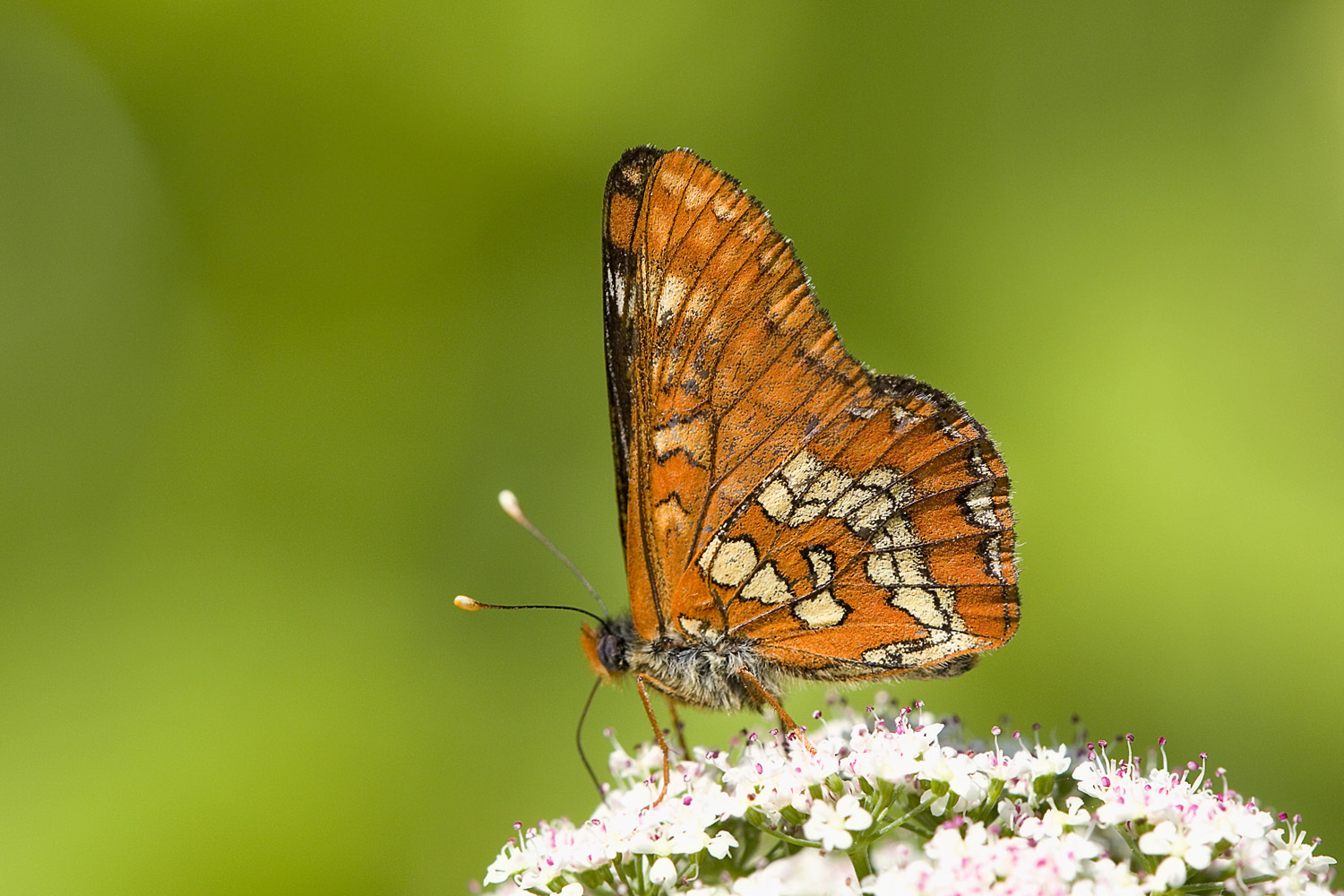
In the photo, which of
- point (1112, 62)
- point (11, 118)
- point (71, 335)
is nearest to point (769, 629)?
point (1112, 62)

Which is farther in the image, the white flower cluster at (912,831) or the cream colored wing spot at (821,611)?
the cream colored wing spot at (821,611)

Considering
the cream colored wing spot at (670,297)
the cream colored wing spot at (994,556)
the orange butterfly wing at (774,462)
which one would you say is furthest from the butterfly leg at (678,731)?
the cream colored wing spot at (670,297)

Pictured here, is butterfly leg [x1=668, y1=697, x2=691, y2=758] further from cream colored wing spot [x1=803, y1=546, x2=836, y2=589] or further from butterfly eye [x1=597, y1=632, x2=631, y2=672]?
cream colored wing spot [x1=803, y1=546, x2=836, y2=589]

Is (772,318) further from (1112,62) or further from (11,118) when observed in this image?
(11,118)

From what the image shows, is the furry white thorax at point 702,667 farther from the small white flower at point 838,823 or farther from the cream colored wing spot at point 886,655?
the small white flower at point 838,823

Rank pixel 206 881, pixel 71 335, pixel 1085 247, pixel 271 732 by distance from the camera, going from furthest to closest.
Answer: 1. pixel 71 335
2. pixel 1085 247
3. pixel 271 732
4. pixel 206 881

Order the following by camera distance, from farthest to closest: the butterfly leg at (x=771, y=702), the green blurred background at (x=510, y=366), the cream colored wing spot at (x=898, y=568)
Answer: the green blurred background at (x=510, y=366)
the cream colored wing spot at (x=898, y=568)
the butterfly leg at (x=771, y=702)
